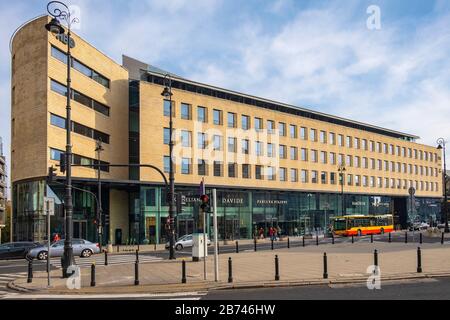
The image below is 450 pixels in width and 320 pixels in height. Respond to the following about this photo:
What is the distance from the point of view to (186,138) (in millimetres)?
53062

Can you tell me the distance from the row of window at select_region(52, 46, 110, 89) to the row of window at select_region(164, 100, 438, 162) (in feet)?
22.3

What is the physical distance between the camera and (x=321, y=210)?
68188mm

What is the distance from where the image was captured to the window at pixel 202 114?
54.9m

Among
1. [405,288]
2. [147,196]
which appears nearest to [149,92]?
[147,196]

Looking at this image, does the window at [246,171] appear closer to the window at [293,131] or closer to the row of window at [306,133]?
the row of window at [306,133]

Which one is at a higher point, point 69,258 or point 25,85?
point 25,85

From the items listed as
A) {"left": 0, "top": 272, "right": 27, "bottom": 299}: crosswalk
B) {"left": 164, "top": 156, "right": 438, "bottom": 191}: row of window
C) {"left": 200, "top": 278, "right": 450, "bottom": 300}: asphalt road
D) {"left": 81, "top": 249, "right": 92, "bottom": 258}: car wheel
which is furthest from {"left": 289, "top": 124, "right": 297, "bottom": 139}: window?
{"left": 200, "top": 278, "right": 450, "bottom": 300}: asphalt road

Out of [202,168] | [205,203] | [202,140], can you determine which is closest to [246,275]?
[205,203]

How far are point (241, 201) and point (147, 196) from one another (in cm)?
1237

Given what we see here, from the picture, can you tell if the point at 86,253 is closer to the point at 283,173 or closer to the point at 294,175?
the point at 283,173

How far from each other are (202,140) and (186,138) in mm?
2336

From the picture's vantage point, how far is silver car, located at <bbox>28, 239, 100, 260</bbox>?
101 ft
